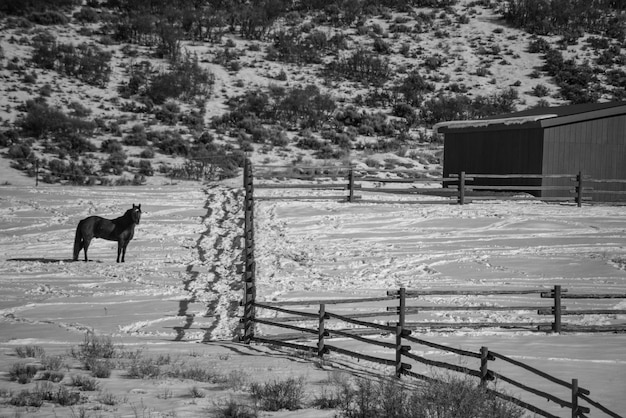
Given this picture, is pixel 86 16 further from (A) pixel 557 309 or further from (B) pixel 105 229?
(A) pixel 557 309

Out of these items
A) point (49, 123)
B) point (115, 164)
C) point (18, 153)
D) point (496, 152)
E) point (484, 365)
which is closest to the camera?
point (484, 365)

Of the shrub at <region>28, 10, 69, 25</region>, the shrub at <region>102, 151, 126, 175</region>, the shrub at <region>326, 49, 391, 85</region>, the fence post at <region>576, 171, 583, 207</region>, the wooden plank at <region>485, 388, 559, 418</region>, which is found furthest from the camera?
the shrub at <region>28, 10, 69, 25</region>

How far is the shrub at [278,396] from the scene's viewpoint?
8.03 metres

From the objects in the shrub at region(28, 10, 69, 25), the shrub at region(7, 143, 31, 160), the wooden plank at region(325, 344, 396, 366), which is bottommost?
the wooden plank at region(325, 344, 396, 366)

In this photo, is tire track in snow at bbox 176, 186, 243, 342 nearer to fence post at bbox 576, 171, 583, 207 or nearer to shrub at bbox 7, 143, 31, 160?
fence post at bbox 576, 171, 583, 207

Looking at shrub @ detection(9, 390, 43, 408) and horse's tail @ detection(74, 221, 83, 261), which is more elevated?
horse's tail @ detection(74, 221, 83, 261)

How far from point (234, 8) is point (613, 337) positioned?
5428 centimetres

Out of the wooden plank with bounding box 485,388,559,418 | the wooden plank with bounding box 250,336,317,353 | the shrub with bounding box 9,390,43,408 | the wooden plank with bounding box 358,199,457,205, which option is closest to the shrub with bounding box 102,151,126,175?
the wooden plank with bounding box 358,199,457,205

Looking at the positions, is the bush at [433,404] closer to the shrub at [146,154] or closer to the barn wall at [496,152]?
the barn wall at [496,152]

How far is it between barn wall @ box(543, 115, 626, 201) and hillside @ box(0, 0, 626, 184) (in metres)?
10.5

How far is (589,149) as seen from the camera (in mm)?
27203

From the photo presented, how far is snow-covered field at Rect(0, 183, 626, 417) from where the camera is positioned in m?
11.6

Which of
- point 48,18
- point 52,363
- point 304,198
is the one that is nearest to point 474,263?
point 304,198

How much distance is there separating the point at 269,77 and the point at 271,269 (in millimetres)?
33973
